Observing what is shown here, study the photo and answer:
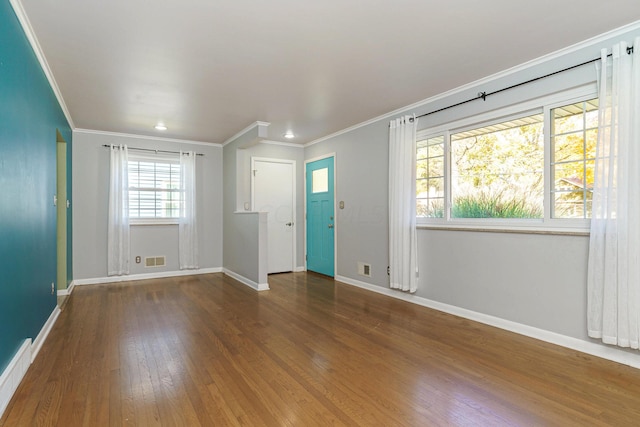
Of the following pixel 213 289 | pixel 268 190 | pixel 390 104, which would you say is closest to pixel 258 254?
pixel 213 289

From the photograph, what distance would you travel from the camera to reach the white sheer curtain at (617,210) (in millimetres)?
2354

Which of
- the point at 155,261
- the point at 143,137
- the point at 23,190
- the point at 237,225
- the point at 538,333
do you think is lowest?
the point at 538,333

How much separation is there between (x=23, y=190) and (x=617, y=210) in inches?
164

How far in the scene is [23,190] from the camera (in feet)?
7.72

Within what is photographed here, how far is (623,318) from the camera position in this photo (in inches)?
94.1

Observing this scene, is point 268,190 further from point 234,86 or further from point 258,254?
point 234,86

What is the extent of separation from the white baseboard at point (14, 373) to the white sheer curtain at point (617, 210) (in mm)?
3866

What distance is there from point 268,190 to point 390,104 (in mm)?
2798

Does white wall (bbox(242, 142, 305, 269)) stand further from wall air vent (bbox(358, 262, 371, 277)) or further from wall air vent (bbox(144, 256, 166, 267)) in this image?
wall air vent (bbox(144, 256, 166, 267))

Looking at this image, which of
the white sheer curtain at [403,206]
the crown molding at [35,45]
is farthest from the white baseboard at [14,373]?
the white sheer curtain at [403,206]

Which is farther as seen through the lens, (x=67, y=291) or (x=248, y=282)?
(x=248, y=282)

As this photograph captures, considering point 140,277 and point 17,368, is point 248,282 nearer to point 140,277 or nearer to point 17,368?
point 140,277

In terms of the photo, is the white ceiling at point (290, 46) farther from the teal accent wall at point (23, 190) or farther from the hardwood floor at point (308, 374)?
the hardwood floor at point (308, 374)

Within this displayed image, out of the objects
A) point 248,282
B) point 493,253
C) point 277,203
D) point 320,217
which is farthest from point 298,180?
point 493,253
